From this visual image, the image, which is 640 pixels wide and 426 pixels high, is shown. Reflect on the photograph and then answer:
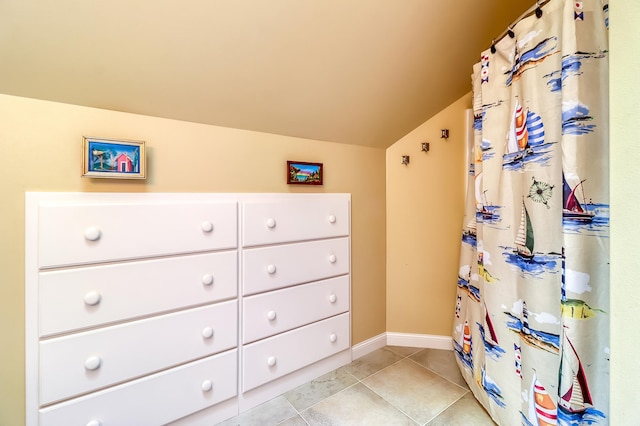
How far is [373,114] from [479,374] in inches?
66.5

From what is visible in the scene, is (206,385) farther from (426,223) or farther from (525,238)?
(426,223)

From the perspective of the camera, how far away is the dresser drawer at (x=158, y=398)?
1.12 metres

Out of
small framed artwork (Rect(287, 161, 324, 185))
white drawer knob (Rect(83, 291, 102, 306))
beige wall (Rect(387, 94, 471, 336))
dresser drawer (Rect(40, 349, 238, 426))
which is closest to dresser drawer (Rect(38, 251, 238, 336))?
white drawer knob (Rect(83, 291, 102, 306))

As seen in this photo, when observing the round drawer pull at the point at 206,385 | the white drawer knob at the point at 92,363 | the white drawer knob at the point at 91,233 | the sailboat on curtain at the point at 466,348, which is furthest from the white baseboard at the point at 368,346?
the white drawer knob at the point at 91,233

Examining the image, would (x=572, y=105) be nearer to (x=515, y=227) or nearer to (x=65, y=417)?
(x=515, y=227)

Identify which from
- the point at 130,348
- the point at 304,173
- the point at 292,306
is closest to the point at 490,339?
the point at 292,306

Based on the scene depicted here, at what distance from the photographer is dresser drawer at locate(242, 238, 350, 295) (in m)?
1.54

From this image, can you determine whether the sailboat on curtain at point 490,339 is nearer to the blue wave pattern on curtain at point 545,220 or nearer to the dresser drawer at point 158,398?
the blue wave pattern on curtain at point 545,220

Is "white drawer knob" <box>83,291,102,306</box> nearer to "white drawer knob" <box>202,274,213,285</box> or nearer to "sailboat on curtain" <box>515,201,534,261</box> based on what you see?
"white drawer knob" <box>202,274,213,285</box>

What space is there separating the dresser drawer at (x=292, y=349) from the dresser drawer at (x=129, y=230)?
644mm

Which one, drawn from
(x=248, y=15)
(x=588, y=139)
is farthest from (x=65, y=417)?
(x=588, y=139)
